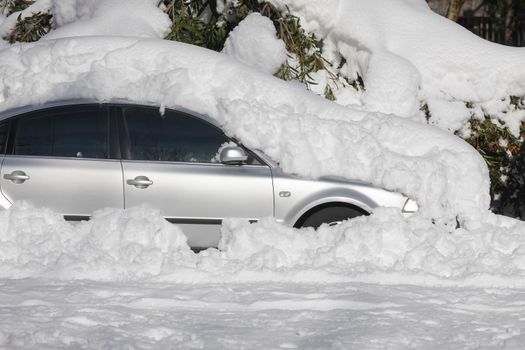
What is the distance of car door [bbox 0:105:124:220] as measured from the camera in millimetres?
7141

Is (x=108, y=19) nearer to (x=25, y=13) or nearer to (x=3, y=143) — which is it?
(x=25, y=13)

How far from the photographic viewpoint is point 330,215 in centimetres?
732

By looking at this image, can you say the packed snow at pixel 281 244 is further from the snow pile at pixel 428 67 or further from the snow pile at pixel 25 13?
the snow pile at pixel 25 13

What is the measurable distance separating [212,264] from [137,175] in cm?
99

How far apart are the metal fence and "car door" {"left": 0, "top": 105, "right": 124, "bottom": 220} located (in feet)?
39.7

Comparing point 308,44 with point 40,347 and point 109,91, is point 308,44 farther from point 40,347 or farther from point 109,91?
point 40,347

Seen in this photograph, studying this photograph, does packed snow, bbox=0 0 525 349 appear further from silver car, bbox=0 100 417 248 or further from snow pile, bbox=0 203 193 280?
silver car, bbox=0 100 417 248

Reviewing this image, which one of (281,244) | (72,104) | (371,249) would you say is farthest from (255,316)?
(72,104)

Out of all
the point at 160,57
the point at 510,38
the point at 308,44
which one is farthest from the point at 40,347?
the point at 510,38

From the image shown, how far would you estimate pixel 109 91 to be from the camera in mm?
7609

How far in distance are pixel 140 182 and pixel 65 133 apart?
0.73m

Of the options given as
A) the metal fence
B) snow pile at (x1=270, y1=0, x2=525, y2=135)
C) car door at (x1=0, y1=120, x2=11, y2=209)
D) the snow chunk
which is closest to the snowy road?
car door at (x1=0, y1=120, x2=11, y2=209)

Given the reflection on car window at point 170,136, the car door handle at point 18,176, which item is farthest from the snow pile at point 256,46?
the car door handle at point 18,176

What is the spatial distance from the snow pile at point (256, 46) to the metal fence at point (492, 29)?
866cm
